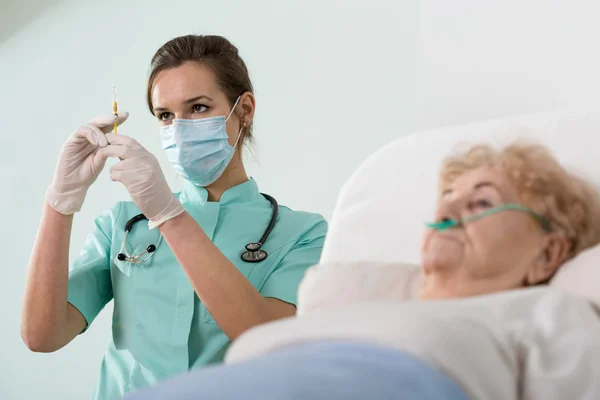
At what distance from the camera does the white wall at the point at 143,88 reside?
7.06 ft

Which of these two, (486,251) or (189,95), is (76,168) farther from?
(486,251)

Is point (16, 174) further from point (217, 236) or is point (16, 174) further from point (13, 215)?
point (217, 236)

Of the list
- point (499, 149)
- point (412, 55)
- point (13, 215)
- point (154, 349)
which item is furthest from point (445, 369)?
point (13, 215)

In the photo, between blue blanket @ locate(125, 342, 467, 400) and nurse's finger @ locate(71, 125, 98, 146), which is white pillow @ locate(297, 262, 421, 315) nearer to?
blue blanket @ locate(125, 342, 467, 400)

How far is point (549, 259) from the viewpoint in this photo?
3.40 feet

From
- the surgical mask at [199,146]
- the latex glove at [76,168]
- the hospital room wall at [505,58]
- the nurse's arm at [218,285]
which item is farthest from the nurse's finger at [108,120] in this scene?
the hospital room wall at [505,58]

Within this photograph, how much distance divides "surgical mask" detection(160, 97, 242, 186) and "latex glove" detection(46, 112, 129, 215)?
130 millimetres

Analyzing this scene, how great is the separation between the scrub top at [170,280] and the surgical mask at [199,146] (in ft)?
0.24

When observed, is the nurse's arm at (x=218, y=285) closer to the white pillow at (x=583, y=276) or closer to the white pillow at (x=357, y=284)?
the white pillow at (x=357, y=284)

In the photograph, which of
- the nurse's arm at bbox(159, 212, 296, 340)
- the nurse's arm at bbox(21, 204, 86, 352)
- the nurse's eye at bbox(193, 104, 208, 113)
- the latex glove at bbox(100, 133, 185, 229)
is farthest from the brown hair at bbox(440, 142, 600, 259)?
the nurse's arm at bbox(21, 204, 86, 352)

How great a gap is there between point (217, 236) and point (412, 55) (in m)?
0.75

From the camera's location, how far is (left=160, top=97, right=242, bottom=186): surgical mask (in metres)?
1.77

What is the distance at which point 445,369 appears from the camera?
2.36 ft

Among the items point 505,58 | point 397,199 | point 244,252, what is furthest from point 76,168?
point 505,58
